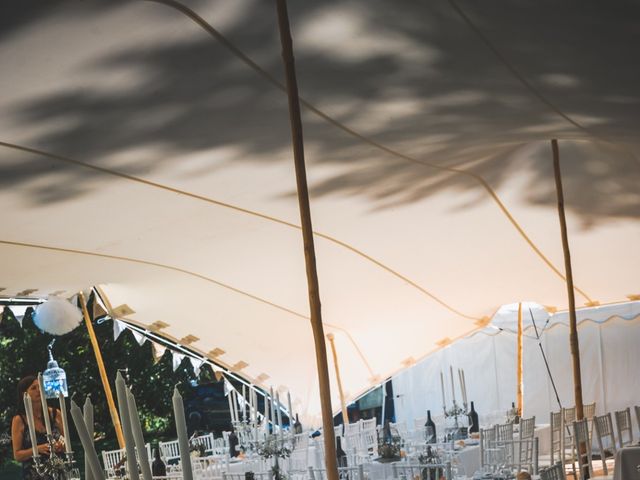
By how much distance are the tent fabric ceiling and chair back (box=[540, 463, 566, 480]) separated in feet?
8.01

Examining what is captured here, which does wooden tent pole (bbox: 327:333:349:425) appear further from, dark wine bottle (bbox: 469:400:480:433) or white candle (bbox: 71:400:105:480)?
white candle (bbox: 71:400:105:480)

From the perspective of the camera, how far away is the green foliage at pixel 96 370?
18922 mm

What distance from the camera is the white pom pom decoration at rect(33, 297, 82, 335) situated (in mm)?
8914

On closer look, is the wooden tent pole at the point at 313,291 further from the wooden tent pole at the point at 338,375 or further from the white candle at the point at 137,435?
the wooden tent pole at the point at 338,375

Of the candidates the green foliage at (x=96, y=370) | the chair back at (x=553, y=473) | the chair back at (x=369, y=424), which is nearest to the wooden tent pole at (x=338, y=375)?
the chair back at (x=369, y=424)

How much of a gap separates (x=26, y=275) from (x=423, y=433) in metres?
5.31

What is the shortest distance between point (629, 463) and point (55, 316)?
603 cm

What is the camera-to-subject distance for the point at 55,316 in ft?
29.2

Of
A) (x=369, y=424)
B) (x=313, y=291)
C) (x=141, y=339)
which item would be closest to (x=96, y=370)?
(x=141, y=339)

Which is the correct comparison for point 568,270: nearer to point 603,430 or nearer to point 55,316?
point 603,430

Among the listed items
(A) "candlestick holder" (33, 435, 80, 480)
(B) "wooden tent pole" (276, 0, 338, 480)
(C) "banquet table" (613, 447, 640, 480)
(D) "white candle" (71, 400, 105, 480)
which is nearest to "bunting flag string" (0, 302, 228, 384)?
(C) "banquet table" (613, 447, 640, 480)

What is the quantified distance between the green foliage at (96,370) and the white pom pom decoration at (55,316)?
9553 millimetres

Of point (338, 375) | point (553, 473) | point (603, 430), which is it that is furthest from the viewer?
point (338, 375)

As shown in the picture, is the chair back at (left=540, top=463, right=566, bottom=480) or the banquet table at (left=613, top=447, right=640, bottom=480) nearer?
the chair back at (left=540, top=463, right=566, bottom=480)
